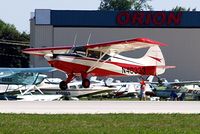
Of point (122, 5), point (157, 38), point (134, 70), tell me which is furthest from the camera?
point (122, 5)

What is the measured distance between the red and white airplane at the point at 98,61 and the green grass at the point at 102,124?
18891 mm

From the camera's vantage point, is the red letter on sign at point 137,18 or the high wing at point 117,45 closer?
the high wing at point 117,45

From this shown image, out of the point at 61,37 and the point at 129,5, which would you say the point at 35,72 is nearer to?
the point at 61,37

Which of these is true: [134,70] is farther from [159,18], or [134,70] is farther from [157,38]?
[159,18]

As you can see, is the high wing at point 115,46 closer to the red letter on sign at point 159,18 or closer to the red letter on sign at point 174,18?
the red letter on sign at point 159,18

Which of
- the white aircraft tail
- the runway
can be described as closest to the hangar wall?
the white aircraft tail

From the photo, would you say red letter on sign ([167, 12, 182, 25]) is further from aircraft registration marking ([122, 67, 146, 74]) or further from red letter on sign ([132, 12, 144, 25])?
aircraft registration marking ([122, 67, 146, 74])

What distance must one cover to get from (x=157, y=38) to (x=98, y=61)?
31.5m

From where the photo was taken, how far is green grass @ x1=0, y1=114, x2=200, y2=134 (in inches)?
548

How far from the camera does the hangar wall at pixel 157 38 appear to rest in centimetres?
6719

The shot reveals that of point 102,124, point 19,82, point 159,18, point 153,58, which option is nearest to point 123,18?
point 159,18

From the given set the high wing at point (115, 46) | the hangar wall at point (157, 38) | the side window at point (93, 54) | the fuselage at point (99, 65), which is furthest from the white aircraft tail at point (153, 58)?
the hangar wall at point (157, 38)

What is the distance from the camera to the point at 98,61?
37.3 metres

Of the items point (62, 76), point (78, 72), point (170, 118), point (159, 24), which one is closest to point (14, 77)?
point (78, 72)
